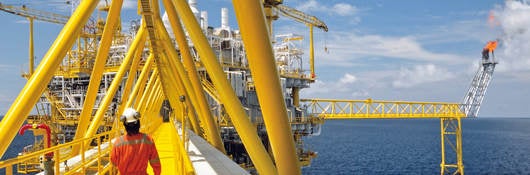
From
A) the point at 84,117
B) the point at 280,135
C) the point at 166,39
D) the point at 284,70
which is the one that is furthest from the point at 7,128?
the point at 284,70

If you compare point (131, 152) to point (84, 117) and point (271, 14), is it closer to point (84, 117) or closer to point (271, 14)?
point (84, 117)

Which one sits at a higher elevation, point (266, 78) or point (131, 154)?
point (266, 78)

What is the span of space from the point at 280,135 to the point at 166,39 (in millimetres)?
10723

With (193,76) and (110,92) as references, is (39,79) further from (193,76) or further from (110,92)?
(110,92)

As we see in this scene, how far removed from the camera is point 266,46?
4.74m

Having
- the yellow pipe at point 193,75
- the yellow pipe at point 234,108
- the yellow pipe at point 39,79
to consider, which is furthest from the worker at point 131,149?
the yellow pipe at point 193,75

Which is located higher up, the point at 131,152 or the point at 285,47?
the point at 285,47

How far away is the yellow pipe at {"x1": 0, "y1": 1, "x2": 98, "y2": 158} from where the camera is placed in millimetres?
5445

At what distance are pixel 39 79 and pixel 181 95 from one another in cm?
280

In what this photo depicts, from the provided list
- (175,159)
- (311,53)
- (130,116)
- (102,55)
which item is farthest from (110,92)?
(311,53)

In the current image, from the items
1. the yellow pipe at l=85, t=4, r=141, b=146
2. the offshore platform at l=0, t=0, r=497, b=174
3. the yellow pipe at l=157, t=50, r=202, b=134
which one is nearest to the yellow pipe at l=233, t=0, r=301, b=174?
the offshore platform at l=0, t=0, r=497, b=174

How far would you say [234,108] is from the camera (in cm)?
677

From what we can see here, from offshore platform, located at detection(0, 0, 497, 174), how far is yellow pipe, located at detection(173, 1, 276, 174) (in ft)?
0.05

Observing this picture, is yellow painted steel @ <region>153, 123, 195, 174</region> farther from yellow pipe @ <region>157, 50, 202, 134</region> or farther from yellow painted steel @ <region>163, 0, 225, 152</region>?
yellow pipe @ <region>157, 50, 202, 134</region>
